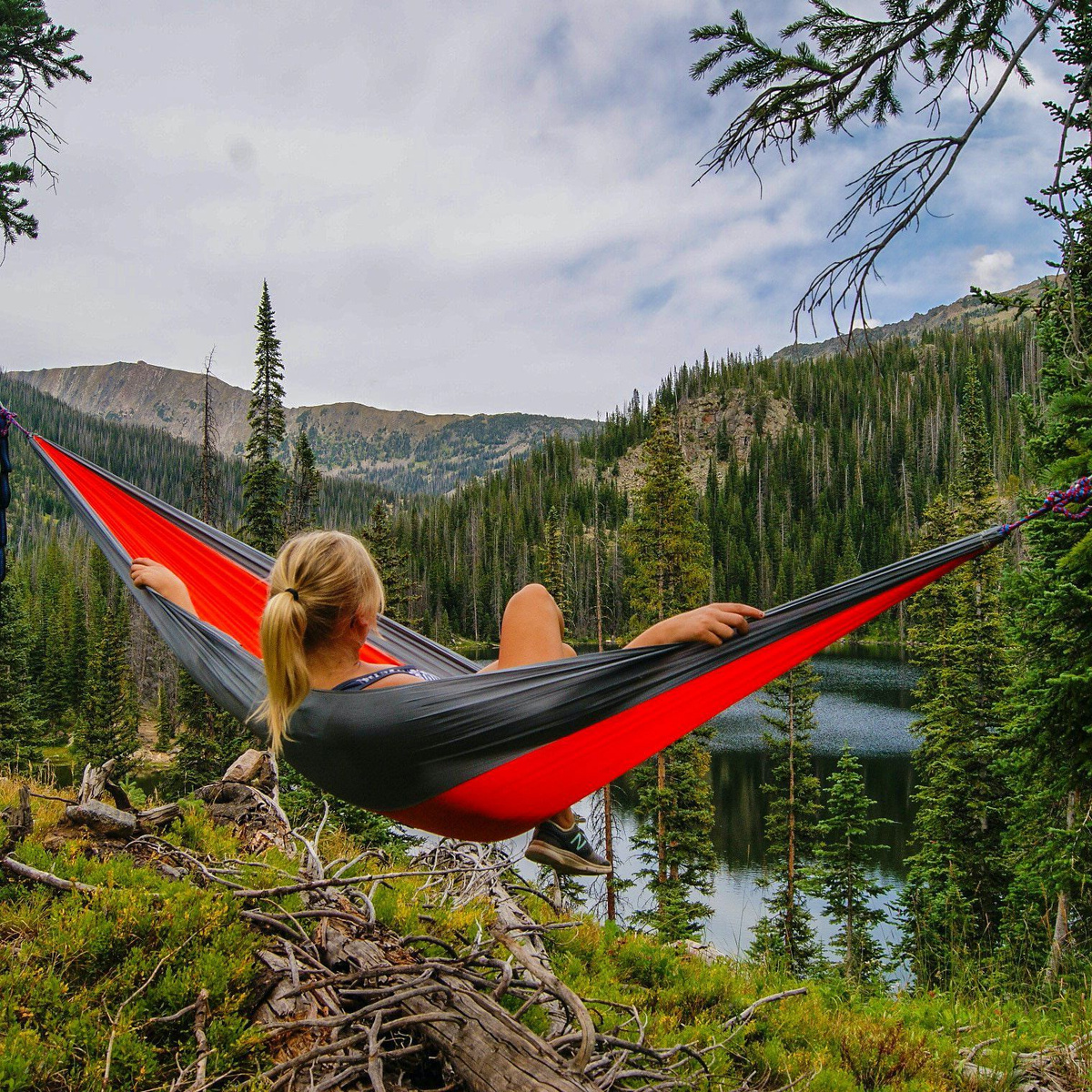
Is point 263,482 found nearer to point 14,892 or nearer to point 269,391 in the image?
point 269,391

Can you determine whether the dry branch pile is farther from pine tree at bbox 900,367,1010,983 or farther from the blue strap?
pine tree at bbox 900,367,1010,983

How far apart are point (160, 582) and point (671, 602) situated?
399 inches

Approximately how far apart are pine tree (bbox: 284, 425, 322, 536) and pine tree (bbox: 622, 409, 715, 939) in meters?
8.39

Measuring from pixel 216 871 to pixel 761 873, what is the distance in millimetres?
14908

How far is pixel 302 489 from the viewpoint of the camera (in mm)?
17125

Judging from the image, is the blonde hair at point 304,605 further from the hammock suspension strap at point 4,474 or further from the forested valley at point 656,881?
the hammock suspension strap at point 4,474

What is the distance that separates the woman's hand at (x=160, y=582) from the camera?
2359 millimetres

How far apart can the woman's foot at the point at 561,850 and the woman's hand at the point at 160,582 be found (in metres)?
1.34

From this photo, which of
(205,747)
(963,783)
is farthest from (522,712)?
(205,747)

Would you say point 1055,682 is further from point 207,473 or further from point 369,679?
point 207,473

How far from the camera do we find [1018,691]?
539cm

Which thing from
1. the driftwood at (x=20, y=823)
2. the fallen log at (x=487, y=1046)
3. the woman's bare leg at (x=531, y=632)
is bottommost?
the fallen log at (x=487, y=1046)

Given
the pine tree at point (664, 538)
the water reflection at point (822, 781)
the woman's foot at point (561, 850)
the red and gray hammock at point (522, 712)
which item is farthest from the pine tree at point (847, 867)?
the woman's foot at point (561, 850)

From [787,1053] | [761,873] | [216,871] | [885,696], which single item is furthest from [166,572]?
[885,696]
